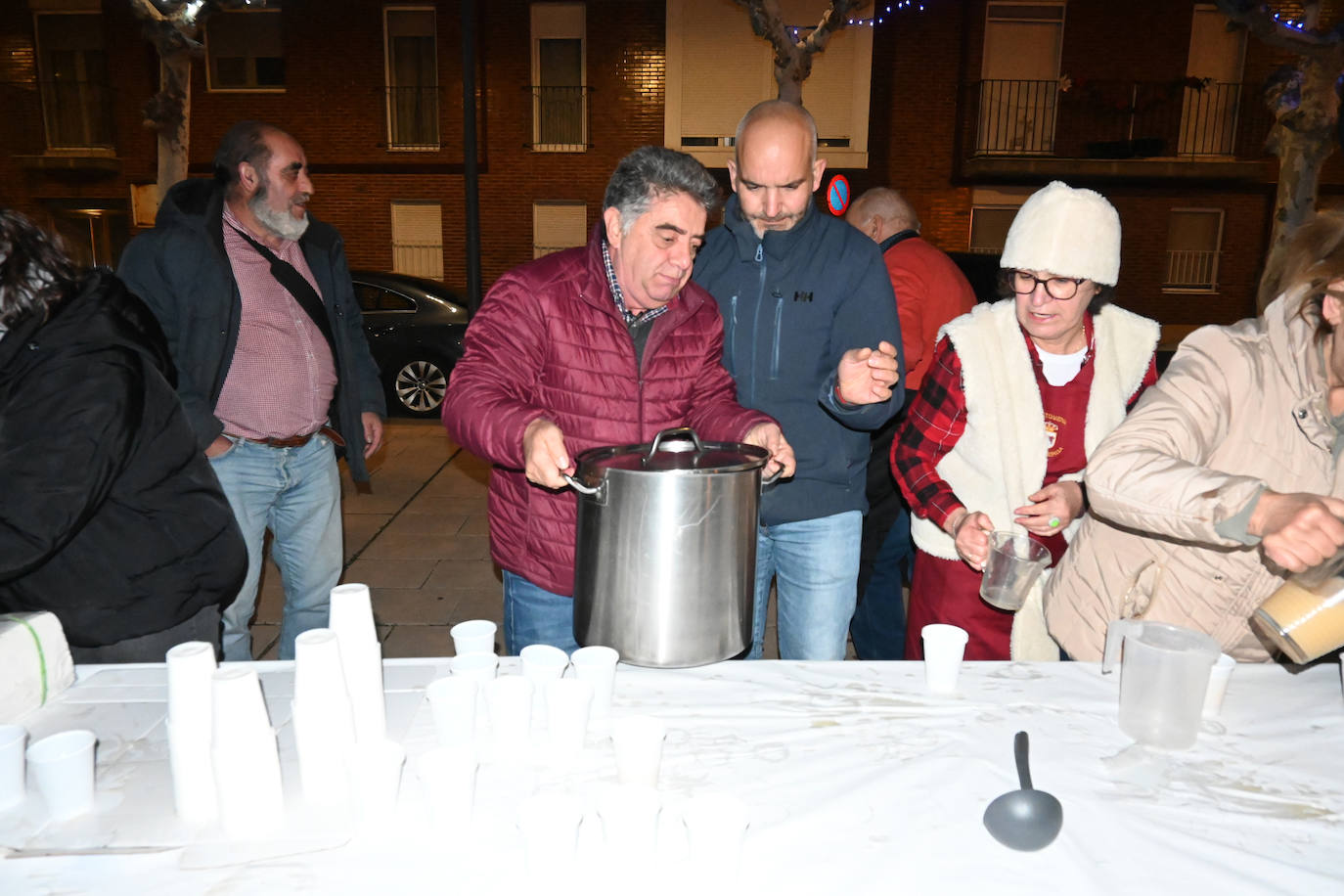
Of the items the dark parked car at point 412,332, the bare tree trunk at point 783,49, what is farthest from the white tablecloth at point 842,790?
the bare tree trunk at point 783,49

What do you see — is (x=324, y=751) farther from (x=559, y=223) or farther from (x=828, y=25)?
(x=559, y=223)

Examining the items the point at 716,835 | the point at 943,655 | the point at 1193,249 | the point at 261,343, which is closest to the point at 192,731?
the point at 716,835

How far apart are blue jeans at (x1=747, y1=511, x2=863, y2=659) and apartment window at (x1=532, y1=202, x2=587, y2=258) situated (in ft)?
46.7

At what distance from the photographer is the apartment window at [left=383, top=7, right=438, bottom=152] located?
16.3m

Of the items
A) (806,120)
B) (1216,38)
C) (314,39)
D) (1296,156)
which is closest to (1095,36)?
(1216,38)

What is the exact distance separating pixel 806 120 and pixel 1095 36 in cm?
1647

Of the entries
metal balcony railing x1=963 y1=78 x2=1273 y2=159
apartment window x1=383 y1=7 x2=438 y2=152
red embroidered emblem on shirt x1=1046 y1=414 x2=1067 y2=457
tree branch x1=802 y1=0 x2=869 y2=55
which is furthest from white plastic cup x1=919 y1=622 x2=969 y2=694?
apartment window x1=383 y1=7 x2=438 y2=152

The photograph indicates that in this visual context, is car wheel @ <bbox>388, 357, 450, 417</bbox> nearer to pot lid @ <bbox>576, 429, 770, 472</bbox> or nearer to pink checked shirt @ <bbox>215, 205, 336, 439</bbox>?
pink checked shirt @ <bbox>215, 205, 336, 439</bbox>

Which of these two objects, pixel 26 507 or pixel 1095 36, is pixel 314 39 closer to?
pixel 1095 36

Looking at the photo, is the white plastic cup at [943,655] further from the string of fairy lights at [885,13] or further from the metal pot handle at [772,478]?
the string of fairy lights at [885,13]

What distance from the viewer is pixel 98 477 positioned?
5.98 feet

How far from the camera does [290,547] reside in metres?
3.25

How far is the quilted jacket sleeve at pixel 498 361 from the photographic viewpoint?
212 cm

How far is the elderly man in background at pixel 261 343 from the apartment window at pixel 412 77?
14103mm
